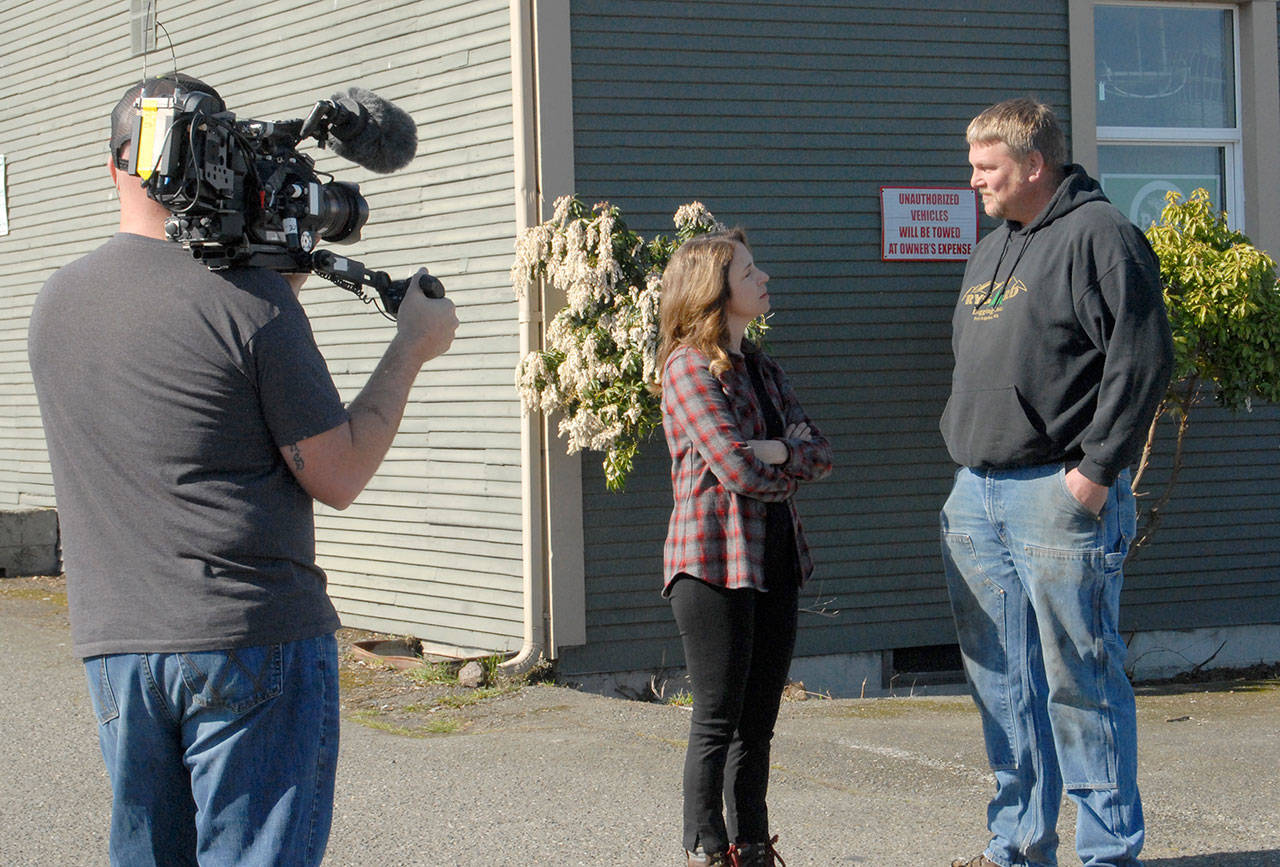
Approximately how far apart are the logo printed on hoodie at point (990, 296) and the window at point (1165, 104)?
4.67 metres

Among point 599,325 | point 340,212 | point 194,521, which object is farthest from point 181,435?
point 599,325

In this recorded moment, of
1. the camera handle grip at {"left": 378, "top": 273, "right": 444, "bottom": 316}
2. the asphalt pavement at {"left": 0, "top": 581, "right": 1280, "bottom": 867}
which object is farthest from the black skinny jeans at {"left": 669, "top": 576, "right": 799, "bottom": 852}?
the camera handle grip at {"left": 378, "top": 273, "right": 444, "bottom": 316}

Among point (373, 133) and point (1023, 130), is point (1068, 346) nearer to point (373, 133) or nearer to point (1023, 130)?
point (1023, 130)

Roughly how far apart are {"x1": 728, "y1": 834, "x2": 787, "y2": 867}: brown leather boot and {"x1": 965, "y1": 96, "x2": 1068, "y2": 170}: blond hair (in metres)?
2.07

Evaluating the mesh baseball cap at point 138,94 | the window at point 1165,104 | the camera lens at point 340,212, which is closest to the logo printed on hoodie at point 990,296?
the camera lens at point 340,212

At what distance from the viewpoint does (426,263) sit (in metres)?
7.40

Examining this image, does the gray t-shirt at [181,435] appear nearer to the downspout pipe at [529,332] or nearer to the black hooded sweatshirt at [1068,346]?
the black hooded sweatshirt at [1068,346]

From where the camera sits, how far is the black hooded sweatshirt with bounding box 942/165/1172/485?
11.2 feet

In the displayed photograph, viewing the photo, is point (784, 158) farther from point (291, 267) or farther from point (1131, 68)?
point (291, 267)

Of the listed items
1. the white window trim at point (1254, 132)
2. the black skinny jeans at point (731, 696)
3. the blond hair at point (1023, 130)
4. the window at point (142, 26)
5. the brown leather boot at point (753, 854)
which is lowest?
the brown leather boot at point (753, 854)

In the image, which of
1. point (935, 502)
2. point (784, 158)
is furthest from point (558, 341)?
point (935, 502)

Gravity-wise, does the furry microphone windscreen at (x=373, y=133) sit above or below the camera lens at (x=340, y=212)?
above

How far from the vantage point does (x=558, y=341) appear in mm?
6477

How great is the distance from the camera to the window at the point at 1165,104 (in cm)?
808
